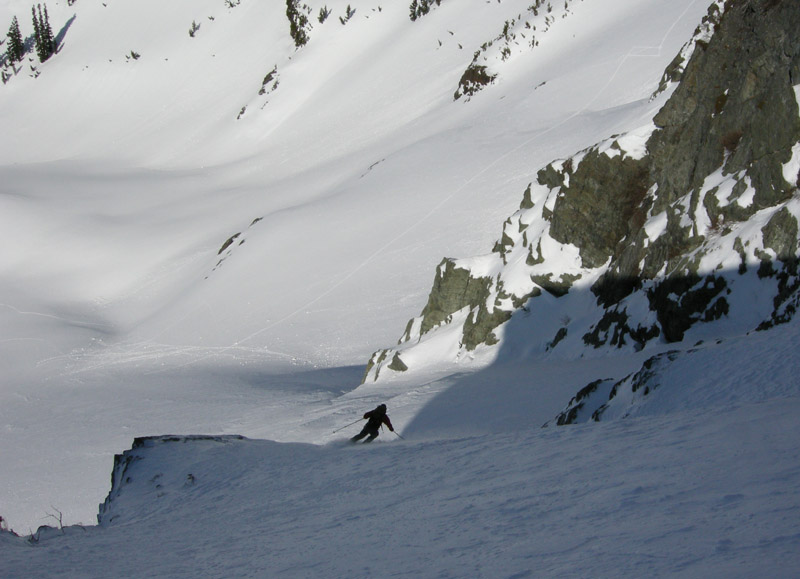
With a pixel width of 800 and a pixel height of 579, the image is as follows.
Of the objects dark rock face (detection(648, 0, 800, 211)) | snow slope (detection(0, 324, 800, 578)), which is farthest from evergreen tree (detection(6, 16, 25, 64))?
snow slope (detection(0, 324, 800, 578))

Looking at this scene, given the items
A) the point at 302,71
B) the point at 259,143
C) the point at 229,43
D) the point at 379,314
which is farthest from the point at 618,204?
the point at 229,43

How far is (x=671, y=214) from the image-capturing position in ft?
53.2

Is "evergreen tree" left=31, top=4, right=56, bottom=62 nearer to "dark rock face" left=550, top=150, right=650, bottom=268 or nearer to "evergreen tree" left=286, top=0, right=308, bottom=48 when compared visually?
"evergreen tree" left=286, top=0, right=308, bottom=48

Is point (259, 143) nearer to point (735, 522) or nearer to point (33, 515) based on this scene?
point (33, 515)

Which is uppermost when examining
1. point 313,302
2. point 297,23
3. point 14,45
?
point 14,45

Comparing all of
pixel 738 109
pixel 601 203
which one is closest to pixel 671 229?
pixel 738 109

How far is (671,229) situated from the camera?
16078mm

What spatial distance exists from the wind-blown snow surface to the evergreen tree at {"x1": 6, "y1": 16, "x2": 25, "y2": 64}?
301 centimetres

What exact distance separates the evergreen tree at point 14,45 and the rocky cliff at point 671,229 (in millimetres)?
71333

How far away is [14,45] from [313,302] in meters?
64.8

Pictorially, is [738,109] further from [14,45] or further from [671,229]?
[14,45]

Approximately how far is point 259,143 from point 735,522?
176 ft

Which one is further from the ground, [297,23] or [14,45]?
[14,45]

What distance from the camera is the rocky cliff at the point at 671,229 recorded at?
1374 cm
